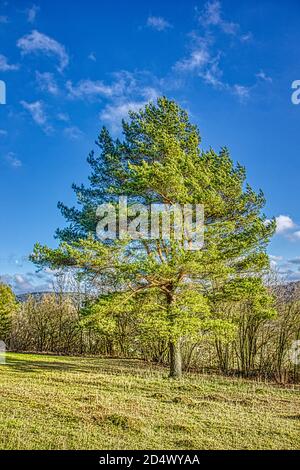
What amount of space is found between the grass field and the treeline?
2119 millimetres

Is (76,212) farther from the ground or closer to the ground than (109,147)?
closer to the ground

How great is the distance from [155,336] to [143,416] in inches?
178

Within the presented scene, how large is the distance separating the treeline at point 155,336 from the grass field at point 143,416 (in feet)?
6.95

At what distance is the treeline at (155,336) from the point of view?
45.1 feet

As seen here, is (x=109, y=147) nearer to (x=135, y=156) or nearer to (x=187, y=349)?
(x=135, y=156)

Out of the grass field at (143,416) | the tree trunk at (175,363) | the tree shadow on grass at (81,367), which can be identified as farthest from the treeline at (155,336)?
the grass field at (143,416)

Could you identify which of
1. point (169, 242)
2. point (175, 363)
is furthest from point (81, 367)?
point (169, 242)

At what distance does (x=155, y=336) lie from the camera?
37.0 ft

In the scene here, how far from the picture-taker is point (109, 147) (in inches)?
556

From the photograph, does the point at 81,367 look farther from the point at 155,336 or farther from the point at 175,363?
the point at 155,336

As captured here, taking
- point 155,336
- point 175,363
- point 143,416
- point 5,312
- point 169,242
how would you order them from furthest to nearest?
point 5,312 < point 175,363 < point 169,242 < point 155,336 < point 143,416
